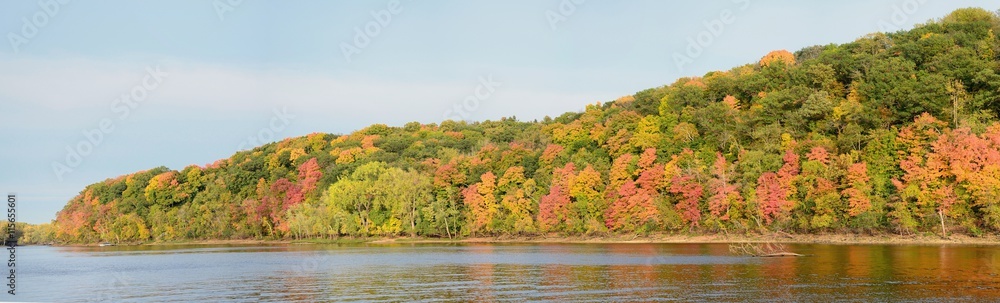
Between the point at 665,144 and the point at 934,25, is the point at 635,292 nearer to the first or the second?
the point at 665,144

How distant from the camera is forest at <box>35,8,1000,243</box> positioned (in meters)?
75.6

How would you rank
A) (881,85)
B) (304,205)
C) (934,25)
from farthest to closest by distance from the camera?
(304,205)
(934,25)
(881,85)

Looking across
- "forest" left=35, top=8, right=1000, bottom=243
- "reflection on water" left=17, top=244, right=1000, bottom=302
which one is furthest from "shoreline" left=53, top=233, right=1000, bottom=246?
"reflection on water" left=17, top=244, right=1000, bottom=302

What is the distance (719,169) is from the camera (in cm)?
Answer: 9038

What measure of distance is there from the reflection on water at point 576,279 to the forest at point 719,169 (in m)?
10.5

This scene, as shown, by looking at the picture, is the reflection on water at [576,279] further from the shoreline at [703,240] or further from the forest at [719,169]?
the forest at [719,169]

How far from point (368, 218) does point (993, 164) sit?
86.2m

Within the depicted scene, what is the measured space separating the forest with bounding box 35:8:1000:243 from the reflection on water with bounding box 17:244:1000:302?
34.6ft

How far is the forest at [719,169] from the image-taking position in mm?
75562

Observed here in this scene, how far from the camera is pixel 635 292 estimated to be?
39.0 m

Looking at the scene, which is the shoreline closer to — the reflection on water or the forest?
the forest

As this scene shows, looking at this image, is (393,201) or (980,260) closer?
(980,260)

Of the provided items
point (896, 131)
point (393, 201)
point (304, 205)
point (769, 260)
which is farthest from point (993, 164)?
point (304, 205)

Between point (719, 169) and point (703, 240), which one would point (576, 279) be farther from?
point (719, 169)
